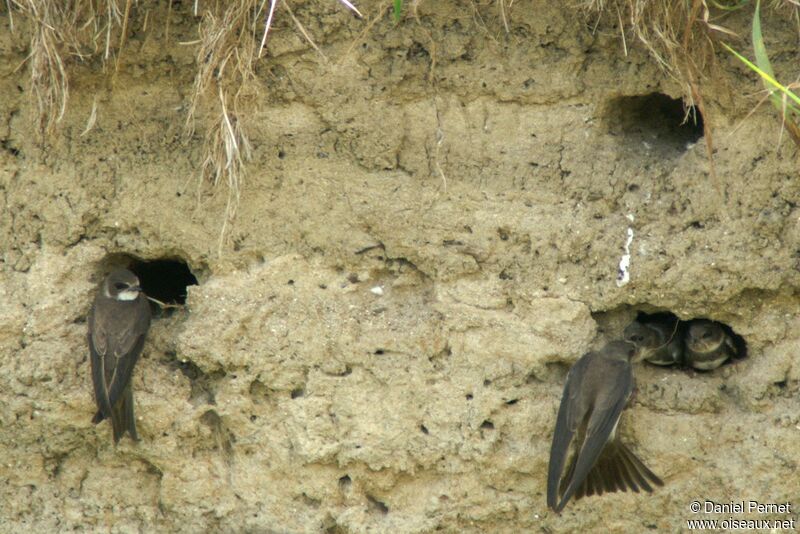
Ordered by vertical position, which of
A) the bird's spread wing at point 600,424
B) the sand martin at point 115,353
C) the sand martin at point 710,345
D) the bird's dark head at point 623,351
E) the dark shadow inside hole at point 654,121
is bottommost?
the sand martin at point 115,353

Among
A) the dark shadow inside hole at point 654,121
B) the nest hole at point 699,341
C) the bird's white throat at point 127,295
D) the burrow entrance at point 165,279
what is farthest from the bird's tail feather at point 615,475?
the burrow entrance at point 165,279

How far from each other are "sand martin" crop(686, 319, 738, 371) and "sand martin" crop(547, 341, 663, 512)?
0.79 feet

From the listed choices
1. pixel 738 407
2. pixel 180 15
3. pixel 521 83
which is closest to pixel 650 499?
pixel 738 407

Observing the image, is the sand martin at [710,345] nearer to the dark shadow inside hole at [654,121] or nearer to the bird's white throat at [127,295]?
the dark shadow inside hole at [654,121]

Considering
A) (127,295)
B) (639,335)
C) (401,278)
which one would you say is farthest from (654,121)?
(127,295)

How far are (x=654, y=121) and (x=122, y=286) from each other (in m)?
1.48

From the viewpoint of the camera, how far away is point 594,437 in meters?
3.06

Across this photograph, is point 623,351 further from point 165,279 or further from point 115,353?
point 165,279

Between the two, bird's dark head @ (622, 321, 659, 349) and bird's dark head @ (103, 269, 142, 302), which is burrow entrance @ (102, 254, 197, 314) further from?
bird's dark head @ (622, 321, 659, 349)

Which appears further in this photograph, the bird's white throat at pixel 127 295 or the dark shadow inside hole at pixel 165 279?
the dark shadow inside hole at pixel 165 279

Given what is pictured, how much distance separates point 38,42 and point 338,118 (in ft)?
2.51

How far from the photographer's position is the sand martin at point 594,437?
3.04m

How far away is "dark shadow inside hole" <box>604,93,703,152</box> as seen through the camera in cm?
321

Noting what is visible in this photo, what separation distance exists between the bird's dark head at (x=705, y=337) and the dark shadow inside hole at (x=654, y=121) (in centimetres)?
46
